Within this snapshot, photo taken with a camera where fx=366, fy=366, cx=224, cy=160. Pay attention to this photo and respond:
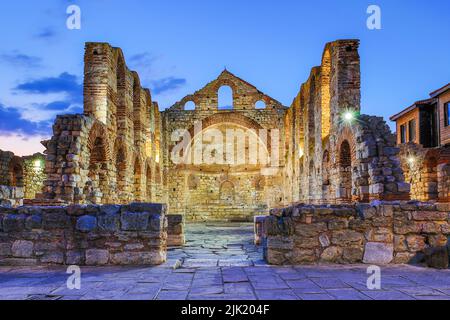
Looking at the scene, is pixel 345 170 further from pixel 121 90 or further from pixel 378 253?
pixel 121 90

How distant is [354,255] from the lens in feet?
17.2

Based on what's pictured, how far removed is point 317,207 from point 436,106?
Answer: 69.9 feet

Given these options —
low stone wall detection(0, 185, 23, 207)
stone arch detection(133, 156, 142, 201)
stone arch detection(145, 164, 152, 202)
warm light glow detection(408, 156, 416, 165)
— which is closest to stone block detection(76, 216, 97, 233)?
low stone wall detection(0, 185, 23, 207)

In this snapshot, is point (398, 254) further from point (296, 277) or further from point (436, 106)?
point (436, 106)

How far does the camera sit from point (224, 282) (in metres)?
4.18

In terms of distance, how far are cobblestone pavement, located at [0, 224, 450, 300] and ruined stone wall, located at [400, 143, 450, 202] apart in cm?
1115

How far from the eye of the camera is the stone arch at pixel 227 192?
23.3 metres

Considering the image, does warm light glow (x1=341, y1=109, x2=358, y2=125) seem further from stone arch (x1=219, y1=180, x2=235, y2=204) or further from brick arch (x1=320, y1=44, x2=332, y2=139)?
stone arch (x1=219, y1=180, x2=235, y2=204)

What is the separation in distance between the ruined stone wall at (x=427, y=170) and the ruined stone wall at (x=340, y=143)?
465 centimetres

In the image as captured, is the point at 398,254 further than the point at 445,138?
No

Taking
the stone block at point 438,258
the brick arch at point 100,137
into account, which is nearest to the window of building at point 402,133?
the brick arch at point 100,137

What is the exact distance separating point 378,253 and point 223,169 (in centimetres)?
1840

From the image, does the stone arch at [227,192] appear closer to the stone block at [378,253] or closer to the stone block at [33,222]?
the stone block at [378,253]
